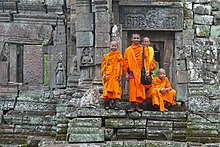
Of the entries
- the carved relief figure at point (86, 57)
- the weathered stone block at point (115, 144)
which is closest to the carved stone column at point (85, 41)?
the carved relief figure at point (86, 57)

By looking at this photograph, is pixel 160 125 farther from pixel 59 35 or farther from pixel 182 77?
pixel 59 35

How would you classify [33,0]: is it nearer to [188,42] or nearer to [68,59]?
[68,59]

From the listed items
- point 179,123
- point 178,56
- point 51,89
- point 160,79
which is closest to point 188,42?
point 178,56

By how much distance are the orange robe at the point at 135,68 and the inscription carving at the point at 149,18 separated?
1.73m

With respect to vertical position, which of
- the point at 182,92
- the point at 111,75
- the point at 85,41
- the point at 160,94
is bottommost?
the point at 182,92

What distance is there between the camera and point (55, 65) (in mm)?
11969

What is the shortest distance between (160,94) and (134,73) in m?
0.69

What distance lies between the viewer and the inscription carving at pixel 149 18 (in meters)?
11.7

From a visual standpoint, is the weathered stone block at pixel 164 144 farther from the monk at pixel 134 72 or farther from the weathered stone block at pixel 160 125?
the monk at pixel 134 72

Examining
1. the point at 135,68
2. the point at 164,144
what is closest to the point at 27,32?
the point at 135,68

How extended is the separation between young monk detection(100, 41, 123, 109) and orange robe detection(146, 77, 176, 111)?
0.65 meters

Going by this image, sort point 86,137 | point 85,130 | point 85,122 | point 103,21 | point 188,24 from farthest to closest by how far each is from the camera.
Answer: point 188,24 < point 103,21 < point 85,122 < point 85,130 < point 86,137

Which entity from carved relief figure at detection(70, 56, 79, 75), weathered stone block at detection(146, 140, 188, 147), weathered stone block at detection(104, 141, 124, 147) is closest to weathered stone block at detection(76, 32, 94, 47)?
carved relief figure at detection(70, 56, 79, 75)

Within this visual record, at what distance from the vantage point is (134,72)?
390 inches
